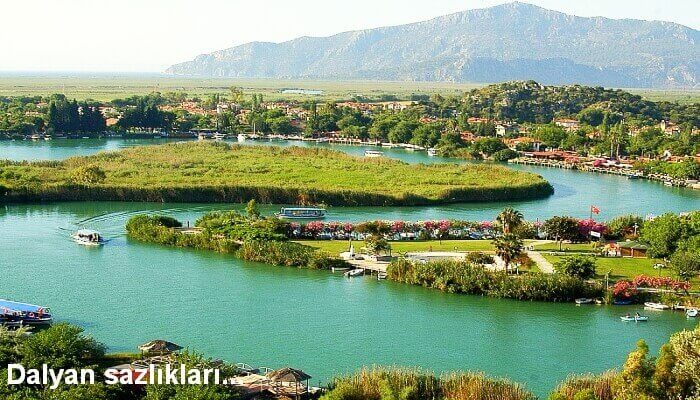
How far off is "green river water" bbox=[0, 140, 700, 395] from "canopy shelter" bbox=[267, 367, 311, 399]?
2.13 metres

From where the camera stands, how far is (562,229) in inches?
1379

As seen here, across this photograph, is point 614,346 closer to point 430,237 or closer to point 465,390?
point 465,390

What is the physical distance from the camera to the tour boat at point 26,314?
24.1 metres

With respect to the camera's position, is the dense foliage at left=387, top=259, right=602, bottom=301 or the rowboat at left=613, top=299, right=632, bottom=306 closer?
the rowboat at left=613, top=299, right=632, bottom=306

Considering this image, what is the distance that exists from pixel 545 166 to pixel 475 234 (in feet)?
125

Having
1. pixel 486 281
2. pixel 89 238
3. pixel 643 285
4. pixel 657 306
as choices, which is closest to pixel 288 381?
pixel 486 281

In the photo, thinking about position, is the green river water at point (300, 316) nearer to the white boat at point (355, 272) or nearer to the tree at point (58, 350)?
the white boat at point (355, 272)

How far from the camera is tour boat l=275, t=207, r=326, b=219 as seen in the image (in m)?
42.2

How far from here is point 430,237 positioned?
36.5 metres

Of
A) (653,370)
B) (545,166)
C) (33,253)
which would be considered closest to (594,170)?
(545,166)

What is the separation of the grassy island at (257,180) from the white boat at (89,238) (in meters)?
Answer: 10.1

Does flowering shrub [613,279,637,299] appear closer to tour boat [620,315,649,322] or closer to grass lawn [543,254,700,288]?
grass lawn [543,254,700,288]

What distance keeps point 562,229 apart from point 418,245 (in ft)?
20.6

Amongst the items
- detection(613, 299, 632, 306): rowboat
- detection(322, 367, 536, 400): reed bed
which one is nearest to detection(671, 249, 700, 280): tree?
detection(613, 299, 632, 306): rowboat
